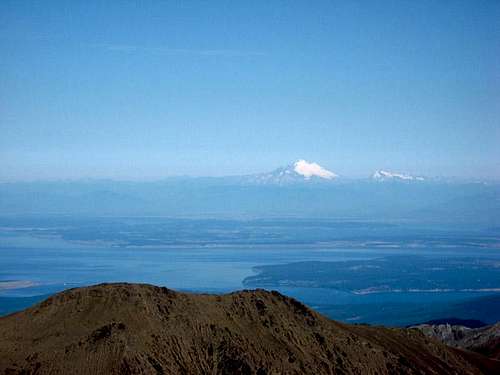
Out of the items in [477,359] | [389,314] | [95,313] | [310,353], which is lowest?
[389,314]

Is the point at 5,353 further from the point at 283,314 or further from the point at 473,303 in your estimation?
the point at 473,303

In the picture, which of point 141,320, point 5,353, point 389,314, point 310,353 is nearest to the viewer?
point 5,353

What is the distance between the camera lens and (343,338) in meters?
55.5

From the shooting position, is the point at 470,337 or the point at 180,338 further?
the point at 470,337

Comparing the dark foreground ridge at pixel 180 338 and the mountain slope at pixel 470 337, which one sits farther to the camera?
the mountain slope at pixel 470 337

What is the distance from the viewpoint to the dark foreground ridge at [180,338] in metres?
44.9

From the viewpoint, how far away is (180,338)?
159 ft

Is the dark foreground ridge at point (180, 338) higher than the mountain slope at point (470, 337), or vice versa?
the dark foreground ridge at point (180, 338)

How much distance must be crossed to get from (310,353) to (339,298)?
136 meters

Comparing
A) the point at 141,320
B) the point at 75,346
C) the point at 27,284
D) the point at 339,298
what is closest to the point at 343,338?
the point at 141,320

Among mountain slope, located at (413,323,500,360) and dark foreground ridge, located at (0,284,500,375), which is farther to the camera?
mountain slope, located at (413,323,500,360)

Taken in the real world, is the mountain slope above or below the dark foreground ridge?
below

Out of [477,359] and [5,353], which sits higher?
[5,353]

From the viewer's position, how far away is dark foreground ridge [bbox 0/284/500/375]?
4494 centimetres
